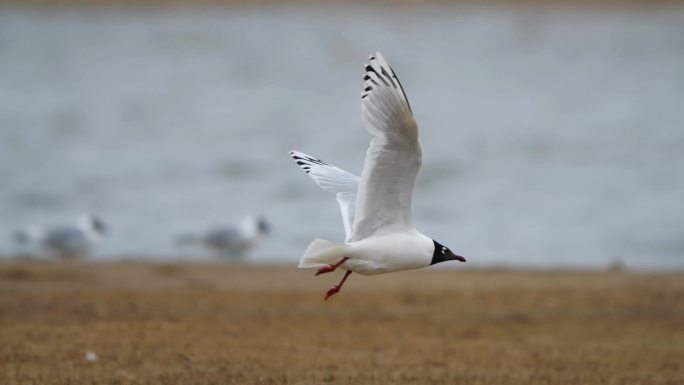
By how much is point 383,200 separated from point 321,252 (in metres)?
0.52

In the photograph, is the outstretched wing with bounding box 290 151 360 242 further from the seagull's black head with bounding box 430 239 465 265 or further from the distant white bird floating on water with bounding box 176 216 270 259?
the distant white bird floating on water with bounding box 176 216 270 259

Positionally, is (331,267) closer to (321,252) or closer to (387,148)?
(321,252)

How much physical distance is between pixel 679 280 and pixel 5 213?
9697 millimetres

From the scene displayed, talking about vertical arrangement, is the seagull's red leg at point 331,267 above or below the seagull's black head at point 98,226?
below

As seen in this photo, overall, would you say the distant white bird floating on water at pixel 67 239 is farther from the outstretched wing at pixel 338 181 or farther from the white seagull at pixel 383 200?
the white seagull at pixel 383 200

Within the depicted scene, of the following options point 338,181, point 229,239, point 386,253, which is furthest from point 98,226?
point 386,253

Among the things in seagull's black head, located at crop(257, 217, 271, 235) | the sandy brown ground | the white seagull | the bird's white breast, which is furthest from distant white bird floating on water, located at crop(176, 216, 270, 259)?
the bird's white breast

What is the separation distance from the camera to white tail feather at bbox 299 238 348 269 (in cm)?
797

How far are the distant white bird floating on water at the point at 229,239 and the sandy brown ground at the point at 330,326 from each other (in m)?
0.61

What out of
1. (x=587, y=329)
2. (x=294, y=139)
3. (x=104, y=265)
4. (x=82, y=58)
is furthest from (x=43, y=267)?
(x=82, y=58)

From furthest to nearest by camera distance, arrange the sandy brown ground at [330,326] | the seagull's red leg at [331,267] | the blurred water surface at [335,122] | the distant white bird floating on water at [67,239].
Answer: the blurred water surface at [335,122] → the distant white bird floating on water at [67,239] → the sandy brown ground at [330,326] → the seagull's red leg at [331,267]

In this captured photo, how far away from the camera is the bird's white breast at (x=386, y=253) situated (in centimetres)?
809

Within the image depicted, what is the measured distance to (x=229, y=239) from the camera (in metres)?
15.1

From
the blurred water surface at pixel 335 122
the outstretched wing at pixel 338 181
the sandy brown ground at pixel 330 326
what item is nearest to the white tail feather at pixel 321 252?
the outstretched wing at pixel 338 181
